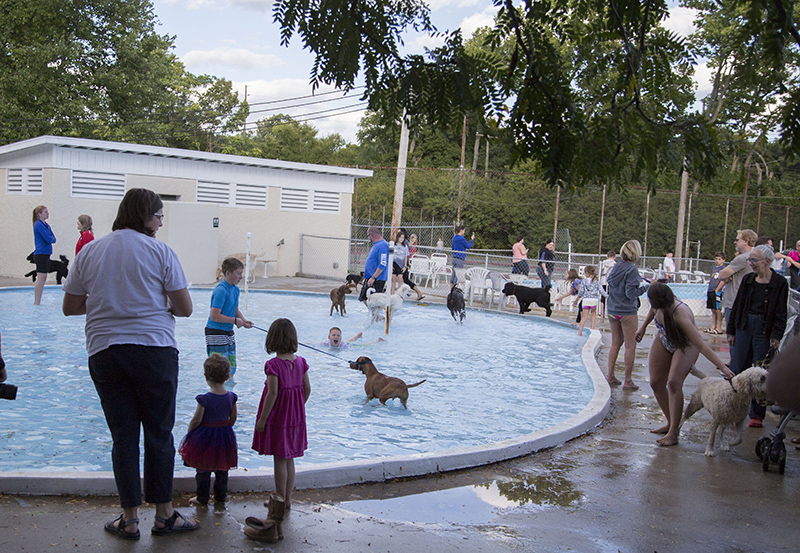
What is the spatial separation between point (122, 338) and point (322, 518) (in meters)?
1.71

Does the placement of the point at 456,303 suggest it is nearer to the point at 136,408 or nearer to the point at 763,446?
the point at 763,446

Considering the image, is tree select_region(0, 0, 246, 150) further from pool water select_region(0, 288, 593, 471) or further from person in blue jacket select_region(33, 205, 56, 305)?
person in blue jacket select_region(33, 205, 56, 305)

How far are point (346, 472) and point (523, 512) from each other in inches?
51.9

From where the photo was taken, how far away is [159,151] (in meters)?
20.2

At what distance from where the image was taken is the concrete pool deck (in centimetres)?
400

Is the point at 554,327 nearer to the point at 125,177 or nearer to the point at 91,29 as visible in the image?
the point at 125,177

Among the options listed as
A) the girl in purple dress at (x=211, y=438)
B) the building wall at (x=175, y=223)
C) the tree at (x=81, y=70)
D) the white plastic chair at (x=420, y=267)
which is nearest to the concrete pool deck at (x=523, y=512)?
the girl in purple dress at (x=211, y=438)

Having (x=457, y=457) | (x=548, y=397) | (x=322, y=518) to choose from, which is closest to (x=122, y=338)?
(x=322, y=518)

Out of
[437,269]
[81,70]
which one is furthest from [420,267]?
[81,70]

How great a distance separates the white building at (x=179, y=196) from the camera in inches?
Answer: 748

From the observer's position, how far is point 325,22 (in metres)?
4.20

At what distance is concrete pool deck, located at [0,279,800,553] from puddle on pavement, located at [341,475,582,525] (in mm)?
14

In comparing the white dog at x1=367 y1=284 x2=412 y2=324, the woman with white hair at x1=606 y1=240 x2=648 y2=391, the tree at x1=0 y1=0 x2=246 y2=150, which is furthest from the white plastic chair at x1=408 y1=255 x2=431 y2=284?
the tree at x1=0 y1=0 x2=246 y2=150

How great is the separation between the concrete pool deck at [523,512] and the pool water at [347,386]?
0.97 m
